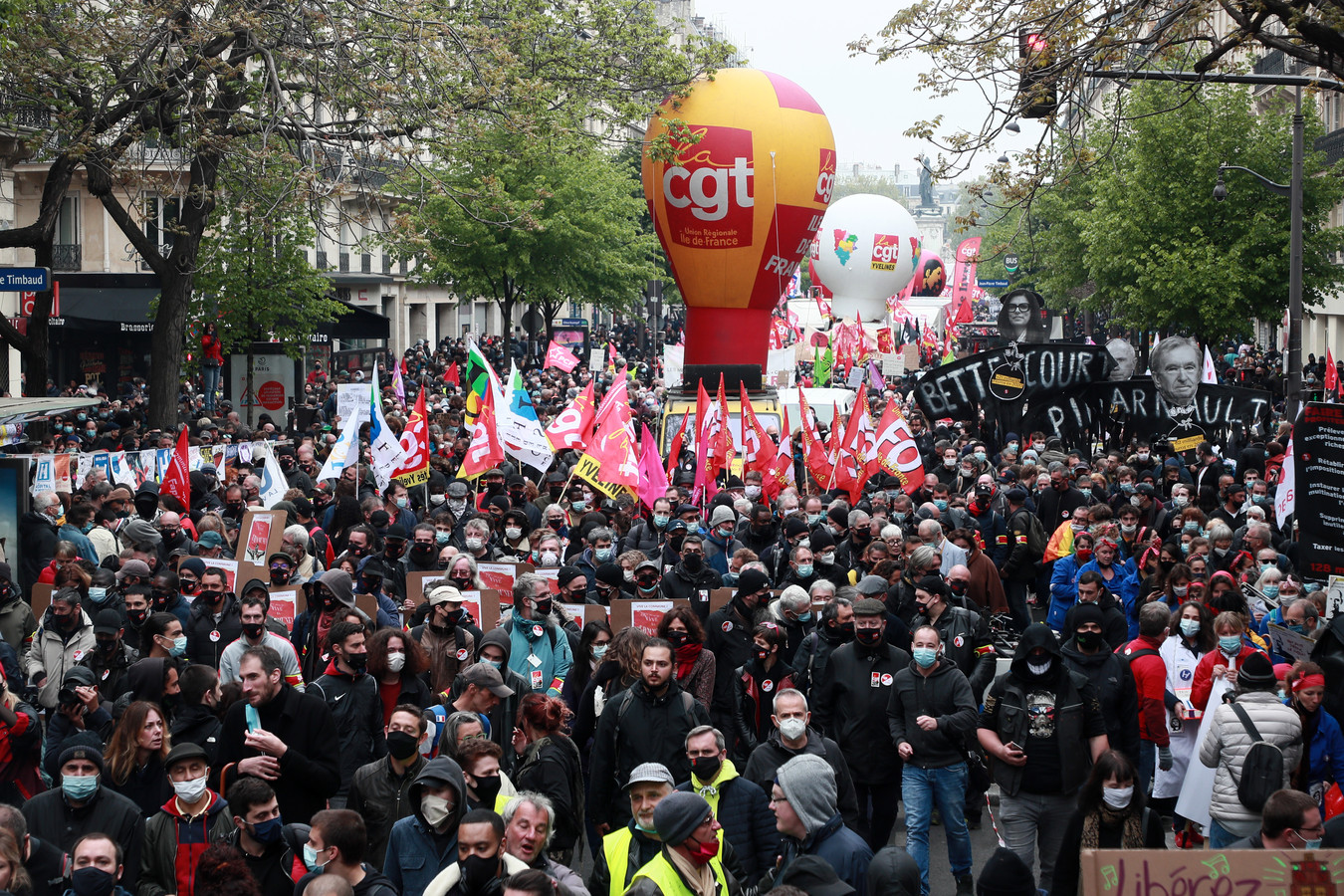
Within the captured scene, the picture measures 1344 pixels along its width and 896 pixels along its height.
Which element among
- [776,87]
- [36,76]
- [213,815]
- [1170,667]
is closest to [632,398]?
[776,87]

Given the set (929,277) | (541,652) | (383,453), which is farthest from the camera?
(929,277)

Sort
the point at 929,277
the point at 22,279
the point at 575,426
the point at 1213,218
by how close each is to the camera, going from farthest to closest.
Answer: the point at 929,277 < the point at 1213,218 < the point at 575,426 < the point at 22,279

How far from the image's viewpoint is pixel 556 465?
19109 millimetres

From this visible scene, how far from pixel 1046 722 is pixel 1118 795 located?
1222mm

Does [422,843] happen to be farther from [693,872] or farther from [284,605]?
[284,605]

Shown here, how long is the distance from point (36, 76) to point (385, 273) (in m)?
35.5

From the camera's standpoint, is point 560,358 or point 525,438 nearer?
point 525,438

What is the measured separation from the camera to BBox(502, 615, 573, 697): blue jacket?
9133mm

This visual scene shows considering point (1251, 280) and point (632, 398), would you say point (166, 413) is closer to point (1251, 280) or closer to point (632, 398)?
point (632, 398)

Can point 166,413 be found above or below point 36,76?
below

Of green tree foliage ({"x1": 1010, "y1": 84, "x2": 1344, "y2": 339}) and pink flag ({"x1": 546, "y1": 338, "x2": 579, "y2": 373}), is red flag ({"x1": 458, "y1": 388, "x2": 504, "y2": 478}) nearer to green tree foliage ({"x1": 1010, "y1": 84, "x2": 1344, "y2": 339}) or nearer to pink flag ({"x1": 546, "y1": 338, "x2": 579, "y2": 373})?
pink flag ({"x1": 546, "y1": 338, "x2": 579, "y2": 373})

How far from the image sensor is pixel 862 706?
8.38 metres

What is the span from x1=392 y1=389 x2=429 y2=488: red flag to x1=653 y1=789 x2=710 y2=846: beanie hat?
10606 millimetres

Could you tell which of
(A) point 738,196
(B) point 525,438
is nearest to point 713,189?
(A) point 738,196
